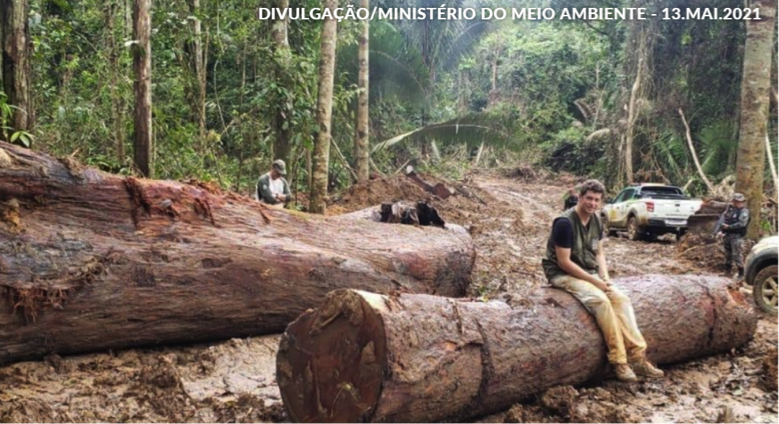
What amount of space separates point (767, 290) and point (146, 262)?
764 centimetres

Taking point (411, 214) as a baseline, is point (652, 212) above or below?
below

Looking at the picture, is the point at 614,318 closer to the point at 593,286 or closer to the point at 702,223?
the point at 593,286

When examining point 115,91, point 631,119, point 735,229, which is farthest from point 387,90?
point 735,229

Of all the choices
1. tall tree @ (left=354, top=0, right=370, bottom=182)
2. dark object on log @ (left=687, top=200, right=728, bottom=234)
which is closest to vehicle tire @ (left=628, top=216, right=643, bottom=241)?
dark object on log @ (left=687, top=200, right=728, bottom=234)

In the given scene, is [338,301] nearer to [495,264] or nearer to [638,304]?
[638,304]

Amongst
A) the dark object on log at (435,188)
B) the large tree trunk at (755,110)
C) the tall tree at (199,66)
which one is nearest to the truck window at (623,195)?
the large tree trunk at (755,110)

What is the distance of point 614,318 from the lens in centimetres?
565

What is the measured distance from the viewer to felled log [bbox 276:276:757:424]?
4312 millimetres

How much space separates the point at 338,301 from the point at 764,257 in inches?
260

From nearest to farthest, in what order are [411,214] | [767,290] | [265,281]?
[265,281]
[767,290]
[411,214]

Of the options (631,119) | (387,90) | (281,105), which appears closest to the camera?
(281,105)

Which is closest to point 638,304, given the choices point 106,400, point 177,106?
point 106,400

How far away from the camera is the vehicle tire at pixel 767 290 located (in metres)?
8.51

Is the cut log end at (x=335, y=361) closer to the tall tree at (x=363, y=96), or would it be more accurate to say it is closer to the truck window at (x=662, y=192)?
the truck window at (x=662, y=192)
